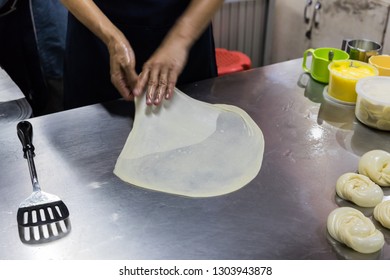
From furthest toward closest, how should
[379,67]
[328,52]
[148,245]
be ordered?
1. [328,52]
2. [379,67]
3. [148,245]

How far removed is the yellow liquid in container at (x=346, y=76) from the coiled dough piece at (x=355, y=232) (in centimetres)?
54

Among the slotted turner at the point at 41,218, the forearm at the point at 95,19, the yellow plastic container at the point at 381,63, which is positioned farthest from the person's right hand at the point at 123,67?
the yellow plastic container at the point at 381,63

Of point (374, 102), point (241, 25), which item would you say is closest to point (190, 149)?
point (374, 102)

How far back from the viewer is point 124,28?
1.42m

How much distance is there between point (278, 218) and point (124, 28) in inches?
32.5

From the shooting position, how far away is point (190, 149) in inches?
44.3

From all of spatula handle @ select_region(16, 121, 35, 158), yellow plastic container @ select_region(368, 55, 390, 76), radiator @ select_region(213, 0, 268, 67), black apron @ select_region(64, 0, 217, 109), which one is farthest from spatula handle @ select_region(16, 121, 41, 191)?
radiator @ select_region(213, 0, 268, 67)

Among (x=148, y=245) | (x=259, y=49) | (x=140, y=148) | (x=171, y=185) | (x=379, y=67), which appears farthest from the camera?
(x=259, y=49)

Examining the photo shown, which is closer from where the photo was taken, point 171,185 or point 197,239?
point 197,239

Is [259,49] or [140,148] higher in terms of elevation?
[140,148]

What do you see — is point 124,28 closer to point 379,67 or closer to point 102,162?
point 102,162

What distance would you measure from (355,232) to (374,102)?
0.48 m

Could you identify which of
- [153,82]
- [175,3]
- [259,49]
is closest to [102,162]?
[153,82]

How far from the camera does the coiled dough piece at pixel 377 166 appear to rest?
1.01 m
